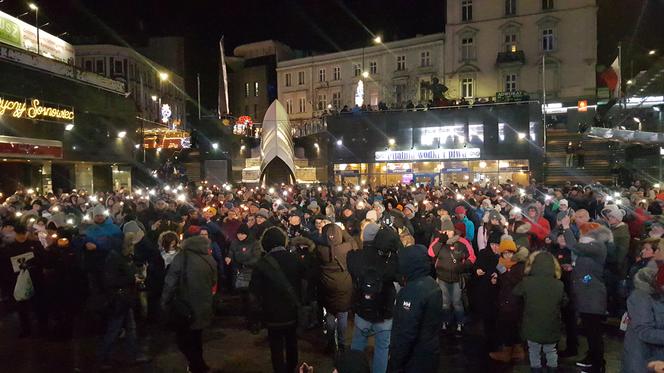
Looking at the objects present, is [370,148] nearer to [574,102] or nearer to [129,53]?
[574,102]

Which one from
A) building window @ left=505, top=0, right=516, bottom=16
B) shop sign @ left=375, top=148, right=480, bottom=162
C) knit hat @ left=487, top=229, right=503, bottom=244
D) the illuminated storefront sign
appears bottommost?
knit hat @ left=487, top=229, right=503, bottom=244

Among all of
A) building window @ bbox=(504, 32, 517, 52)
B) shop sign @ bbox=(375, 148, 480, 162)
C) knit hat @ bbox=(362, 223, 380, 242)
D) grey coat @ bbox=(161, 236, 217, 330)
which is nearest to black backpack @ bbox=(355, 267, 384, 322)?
knit hat @ bbox=(362, 223, 380, 242)

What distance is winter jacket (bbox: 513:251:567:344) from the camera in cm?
497

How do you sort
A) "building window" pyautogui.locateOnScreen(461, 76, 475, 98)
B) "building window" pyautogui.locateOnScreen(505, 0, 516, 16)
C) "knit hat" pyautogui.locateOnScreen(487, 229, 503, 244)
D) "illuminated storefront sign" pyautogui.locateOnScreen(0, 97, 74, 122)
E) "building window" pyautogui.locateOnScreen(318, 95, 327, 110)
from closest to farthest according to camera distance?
1. "knit hat" pyautogui.locateOnScreen(487, 229, 503, 244)
2. "illuminated storefront sign" pyautogui.locateOnScreen(0, 97, 74, 122)
3. "building window" pyautogui.locateOnScreen(505, 0, 516, 16)
4. "building window" pyautogui.locateOnScreen(461, 76, 475, 98)
5. "building window" pyautogui.locateOnScreen(318, 95, 327, 110)

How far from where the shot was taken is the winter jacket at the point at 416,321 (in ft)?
13.1

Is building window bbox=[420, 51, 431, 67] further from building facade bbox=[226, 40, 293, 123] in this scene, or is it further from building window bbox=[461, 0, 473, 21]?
building facade bbox=[226, 40, 293, 123]

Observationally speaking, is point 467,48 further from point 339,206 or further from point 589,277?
point 589,277

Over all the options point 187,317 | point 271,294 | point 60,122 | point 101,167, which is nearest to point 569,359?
point 271,294

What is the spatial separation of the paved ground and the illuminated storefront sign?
15.8 meters

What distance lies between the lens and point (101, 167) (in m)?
29.0

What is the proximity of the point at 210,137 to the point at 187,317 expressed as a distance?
38.3 metres

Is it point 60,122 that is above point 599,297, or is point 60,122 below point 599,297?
above

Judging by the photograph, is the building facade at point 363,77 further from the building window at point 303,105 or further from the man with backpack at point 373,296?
the man with backpack at point 373,296

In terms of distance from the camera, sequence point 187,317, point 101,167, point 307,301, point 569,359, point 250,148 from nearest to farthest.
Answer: point 187,317, point 307,301, point 569,359, point 101,167, point 250,148
